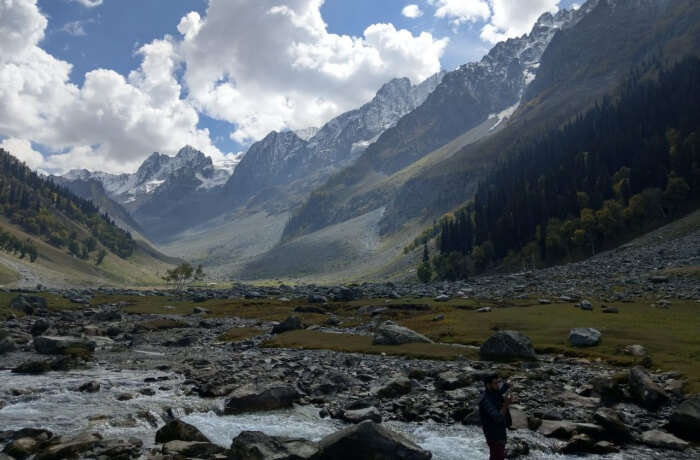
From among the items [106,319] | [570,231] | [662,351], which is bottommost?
[106,319]

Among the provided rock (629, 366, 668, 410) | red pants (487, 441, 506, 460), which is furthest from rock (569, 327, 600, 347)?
red pants (487, 441, 506, 460)

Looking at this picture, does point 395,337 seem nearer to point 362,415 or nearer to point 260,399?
point 260,399

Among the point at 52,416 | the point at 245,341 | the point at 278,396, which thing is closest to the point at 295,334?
the point at 245,341

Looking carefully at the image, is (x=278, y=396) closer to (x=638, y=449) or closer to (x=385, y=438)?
(x=385, y=438)

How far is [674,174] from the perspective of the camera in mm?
123188

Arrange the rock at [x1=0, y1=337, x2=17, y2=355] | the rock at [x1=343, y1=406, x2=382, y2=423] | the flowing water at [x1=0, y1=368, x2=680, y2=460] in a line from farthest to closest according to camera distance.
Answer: the rock at [x1=0, y1=337, x2=17, y2=355] → the rock at [x1=343, y1=406, x2=382, y2=423] → the flowing water at [x1=0, y1=368, x2=680, y2=460]

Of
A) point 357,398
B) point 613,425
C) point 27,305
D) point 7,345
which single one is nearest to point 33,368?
point 7,345

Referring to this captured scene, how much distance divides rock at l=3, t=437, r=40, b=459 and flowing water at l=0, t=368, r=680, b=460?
2.11m

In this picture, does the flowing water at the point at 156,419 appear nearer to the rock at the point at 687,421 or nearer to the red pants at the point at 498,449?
the rock at the point at 687,421

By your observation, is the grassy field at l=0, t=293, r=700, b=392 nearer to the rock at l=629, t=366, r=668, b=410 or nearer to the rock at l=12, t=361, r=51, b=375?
the rock at l=629, t=366, r=668, b=410

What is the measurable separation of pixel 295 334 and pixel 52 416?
30.0 meters

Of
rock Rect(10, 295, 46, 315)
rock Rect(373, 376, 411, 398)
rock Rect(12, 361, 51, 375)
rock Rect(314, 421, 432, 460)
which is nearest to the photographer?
rock Rect(314, 421, 432, 460)

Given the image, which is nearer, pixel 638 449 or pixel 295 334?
pixel 638 449

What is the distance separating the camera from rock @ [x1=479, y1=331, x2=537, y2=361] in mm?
33781
